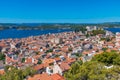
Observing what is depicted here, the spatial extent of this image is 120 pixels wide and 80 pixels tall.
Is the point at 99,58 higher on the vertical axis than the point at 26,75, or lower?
higher

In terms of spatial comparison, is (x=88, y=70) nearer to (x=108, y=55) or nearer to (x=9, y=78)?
(x=108, y=55)

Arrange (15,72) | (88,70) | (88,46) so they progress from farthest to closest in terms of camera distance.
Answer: (88,46) < (15,72) < (88,70)

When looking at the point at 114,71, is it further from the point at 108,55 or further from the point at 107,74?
the point at 108,55

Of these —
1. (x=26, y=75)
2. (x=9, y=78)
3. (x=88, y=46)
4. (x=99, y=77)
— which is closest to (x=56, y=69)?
(x=26, y=75)

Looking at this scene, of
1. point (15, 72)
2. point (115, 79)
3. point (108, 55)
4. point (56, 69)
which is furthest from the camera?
point (56, 69)

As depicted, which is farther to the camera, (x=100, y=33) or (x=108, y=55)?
(x=100, y=33)

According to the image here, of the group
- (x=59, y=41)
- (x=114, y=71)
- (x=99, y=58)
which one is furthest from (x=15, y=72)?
(x=59, y=41)

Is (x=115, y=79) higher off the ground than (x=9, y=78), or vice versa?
(x=115, y=79)

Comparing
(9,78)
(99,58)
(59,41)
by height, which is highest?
(99,58)

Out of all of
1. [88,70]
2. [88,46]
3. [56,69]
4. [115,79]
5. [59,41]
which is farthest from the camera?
[59,41]
